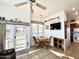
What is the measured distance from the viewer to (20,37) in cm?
635

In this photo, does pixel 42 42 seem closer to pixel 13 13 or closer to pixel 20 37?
pixel 20 37

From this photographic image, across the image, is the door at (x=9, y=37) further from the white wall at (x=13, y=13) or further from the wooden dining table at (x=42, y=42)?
the wooden dining table at (x=42, y=42)

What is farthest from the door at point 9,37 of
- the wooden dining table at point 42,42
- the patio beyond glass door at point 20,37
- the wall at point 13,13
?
the wooden dining table at point 42,42

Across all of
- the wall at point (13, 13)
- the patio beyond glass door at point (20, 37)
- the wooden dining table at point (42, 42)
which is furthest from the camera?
the wooden dining table at point (42, 42)

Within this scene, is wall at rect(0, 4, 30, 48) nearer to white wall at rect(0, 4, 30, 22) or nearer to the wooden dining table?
white wall at rect(0, 4, 30, 22)

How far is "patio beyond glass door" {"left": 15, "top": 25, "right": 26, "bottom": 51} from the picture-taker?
6.09 m

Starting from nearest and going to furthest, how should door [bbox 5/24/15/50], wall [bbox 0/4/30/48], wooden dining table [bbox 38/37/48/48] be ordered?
wall [bbox 0/4/30/48]
door [bbox 5/24/15/50]
wooden dining table [bbox 38/37/48/48]

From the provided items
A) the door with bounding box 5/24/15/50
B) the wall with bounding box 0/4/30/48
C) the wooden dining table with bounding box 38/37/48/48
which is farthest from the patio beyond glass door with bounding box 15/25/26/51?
the wooden dining table with bounding box 38/37/48/48

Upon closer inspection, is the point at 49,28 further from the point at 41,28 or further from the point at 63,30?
the point at 63,30

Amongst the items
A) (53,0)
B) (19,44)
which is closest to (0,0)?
(53,0)

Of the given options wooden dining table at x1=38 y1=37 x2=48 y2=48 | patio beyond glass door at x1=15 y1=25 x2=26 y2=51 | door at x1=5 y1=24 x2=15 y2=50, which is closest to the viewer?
door at x1=5 y1=24 x2=15 y2=50

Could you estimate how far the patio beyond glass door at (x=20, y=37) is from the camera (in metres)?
6.09

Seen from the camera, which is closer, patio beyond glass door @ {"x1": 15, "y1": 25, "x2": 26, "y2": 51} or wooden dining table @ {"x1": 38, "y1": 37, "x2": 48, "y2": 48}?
patio beyond glass door @ {"x1": 15, "y1": 25, "x2": 26, "y2": 51}

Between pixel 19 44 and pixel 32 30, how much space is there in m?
1.99
